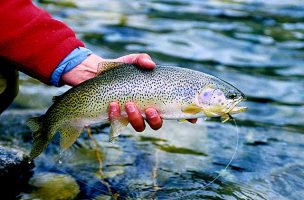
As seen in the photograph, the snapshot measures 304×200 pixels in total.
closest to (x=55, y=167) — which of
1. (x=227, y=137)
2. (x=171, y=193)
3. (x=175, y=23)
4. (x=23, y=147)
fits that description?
(x=23, y=147)

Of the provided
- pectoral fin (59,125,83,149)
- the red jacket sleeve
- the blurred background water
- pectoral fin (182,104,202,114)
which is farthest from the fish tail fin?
pectoral fin (182,104,202,114)

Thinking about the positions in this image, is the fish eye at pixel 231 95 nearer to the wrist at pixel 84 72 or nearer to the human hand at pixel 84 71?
the human hand at pixel 84 71

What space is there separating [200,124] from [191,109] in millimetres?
2500

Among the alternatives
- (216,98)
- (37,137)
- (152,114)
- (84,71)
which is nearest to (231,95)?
(216,98)

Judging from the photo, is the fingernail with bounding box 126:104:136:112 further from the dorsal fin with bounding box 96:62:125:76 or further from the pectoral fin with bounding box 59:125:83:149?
the pectoral fin with bounding box 59:125:83:149

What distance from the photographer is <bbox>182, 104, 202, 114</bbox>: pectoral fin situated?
111 inches

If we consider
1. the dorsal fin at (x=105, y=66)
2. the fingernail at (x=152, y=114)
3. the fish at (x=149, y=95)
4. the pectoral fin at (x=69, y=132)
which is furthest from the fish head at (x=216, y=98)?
the pectoral fin at (x=69, y=132)

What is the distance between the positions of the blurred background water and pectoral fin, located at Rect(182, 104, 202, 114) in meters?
1.07

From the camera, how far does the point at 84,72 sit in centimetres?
323

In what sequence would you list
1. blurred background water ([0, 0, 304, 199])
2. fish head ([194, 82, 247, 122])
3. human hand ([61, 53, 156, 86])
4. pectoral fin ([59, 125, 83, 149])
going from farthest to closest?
blurred background water ([0, 0, 304, 199]), human hand ([61, 53, 156, 86]), pectoral fin ([59, 125, 83, 149]), fish head ([194, 82, 247, 122])

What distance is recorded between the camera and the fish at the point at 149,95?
2.82 meters

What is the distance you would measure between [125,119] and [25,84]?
3.59 meters

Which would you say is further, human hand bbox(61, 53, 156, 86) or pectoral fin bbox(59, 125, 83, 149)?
human hand bbox(61, 53, 156, 86)

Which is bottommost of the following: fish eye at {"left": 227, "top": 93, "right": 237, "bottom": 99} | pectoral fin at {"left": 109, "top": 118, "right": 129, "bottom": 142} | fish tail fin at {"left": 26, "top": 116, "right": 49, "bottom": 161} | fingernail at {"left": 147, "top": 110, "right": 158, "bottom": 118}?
fish tail fin at {"left": 26, "top": 116, "right": 49, "bottom": 161}
